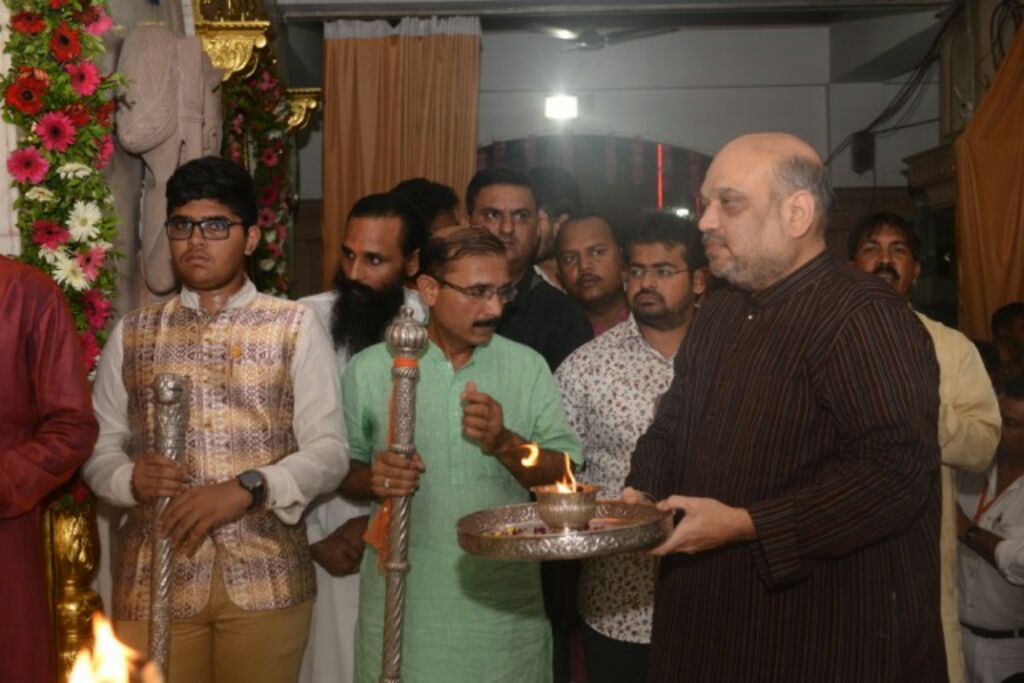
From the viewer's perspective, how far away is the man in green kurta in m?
3.25

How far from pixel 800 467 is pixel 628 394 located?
1.10 metres

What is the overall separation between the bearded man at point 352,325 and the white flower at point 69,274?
2.58ft

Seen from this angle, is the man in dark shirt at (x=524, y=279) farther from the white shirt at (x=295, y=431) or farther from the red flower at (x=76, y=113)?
the red flower at (x=76, y=113)

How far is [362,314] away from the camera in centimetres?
408

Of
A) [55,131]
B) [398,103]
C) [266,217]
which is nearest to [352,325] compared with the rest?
[55,131]

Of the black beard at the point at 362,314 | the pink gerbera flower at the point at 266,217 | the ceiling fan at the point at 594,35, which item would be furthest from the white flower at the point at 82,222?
the ceiling fan at the point at 594,35

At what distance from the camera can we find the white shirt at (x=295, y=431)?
3240 mm

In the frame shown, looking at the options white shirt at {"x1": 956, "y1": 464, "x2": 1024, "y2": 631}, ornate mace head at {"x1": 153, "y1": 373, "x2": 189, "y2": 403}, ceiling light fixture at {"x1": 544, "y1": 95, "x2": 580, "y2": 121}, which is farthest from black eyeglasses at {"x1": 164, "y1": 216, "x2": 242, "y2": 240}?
ceiling light fixture at {"x1": 544, "y1": 95, "x2": 580, "y2": 121}

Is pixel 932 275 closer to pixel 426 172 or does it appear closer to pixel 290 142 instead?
pixel 426 172

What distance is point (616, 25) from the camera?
10.8 m

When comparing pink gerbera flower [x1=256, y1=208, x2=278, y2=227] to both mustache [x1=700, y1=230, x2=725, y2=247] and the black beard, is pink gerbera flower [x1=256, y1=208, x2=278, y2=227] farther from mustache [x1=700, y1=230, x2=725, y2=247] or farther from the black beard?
mustache [x1=700, y1=230, x2=725, y2=247]

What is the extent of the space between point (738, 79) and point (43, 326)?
8.50 metres

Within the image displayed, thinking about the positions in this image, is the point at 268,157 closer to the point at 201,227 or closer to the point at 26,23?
the point at 26,23

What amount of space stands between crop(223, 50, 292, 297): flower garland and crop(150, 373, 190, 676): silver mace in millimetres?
4694
